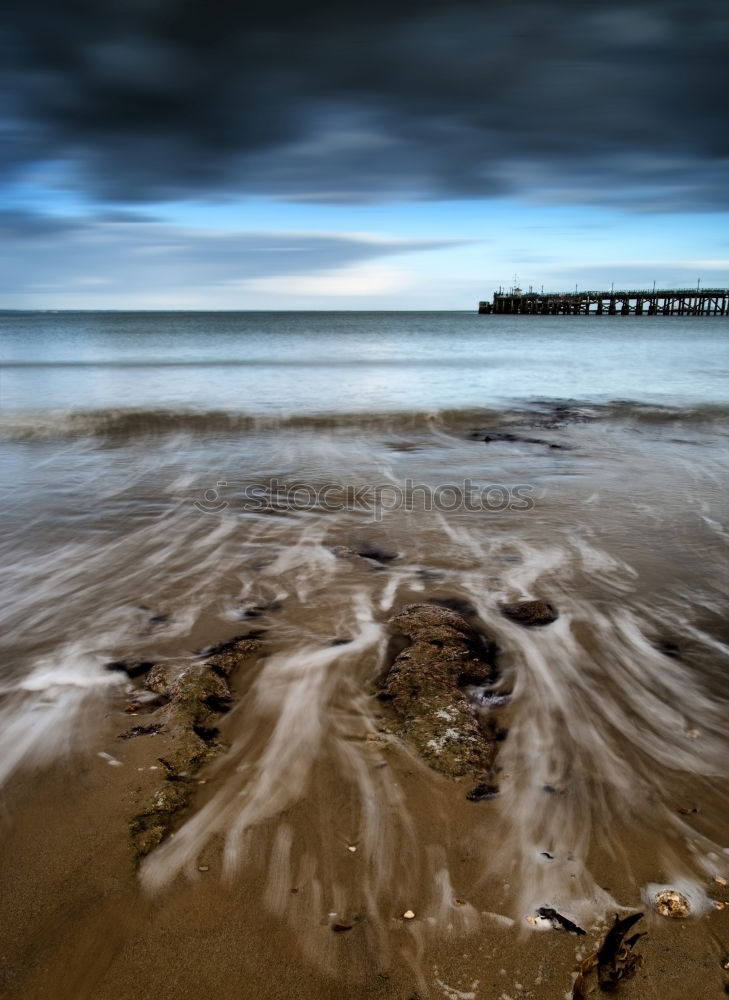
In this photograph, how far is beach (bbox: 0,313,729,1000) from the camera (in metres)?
2.19

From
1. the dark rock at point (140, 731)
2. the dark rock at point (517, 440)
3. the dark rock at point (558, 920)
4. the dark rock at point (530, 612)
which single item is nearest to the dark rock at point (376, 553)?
the dark rock at point (530, 612)

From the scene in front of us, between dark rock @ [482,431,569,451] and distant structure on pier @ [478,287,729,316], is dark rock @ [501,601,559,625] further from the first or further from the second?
distant structure on pier @ [478,287,729,316]

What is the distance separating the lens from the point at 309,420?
1516 centimetres

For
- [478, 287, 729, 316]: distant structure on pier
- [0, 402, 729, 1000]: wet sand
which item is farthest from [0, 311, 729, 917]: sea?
[478, 287, 729, 316]: distant structure on pier

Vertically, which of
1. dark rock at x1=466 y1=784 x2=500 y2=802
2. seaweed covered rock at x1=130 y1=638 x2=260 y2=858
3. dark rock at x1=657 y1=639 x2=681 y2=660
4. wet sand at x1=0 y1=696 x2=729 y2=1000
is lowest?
dark rock at x1=657 y1=639 x2=681 y2=660

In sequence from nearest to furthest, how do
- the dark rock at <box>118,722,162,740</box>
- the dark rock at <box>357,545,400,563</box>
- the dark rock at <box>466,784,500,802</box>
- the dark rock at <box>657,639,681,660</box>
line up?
the dark rock at <box>466,784,500,802</box>, the dark rock at <box>118,722,162,740</box>, the dark rock at <box>657,639,681,660</box>, the dark rock at <box>357,545,400,563</box>

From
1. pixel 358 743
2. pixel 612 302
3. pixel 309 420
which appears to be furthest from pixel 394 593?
pixel 612 302

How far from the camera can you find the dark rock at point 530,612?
15.2 feet

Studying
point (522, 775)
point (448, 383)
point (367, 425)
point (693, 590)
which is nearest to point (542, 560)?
point (693, 590)

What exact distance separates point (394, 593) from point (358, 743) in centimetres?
188

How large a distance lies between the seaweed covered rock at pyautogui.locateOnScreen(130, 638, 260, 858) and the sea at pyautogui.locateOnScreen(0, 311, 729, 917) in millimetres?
138

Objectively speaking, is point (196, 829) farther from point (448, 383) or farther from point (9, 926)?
point (448, 383)

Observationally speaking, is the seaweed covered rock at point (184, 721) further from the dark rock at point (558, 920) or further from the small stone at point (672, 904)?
the small stone at point (672, 904)

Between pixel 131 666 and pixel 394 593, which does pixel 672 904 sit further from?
pixel 131 666
